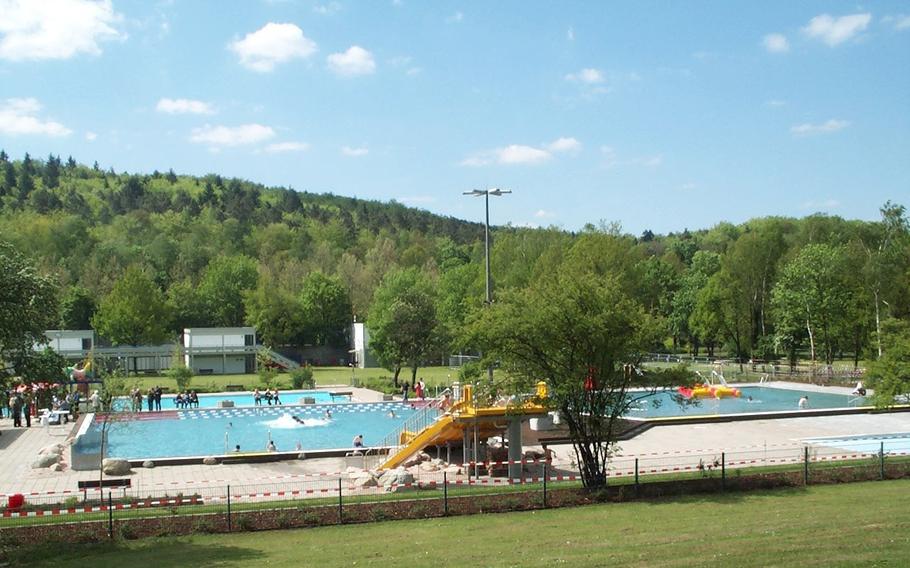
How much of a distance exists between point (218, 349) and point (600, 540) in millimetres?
65914

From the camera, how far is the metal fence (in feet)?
59.8

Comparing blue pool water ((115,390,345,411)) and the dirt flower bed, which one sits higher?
the dirt flower bed

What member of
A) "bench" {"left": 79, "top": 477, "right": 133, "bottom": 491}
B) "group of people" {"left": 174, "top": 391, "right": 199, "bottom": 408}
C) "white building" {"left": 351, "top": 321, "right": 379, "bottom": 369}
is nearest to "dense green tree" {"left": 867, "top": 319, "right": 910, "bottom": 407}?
"bench" {"left": 79, "top": 477, "right": 133, "bottom": 491}

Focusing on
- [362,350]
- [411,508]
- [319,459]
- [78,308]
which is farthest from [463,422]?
[78,308]

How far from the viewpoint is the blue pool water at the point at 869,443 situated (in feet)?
92.9

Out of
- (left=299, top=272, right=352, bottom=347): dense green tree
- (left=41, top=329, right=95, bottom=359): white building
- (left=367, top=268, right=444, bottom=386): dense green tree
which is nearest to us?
(left=367, top=268, right=444, bottom=386): dense green tree

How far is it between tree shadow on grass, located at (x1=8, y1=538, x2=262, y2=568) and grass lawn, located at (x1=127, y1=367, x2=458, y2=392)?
40.4 meters

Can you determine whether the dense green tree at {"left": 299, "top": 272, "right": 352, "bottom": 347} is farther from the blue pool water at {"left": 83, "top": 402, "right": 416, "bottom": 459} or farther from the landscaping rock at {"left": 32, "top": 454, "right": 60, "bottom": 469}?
the landscaping rock at {"left": 32, "top": 454, "right": 60, "bottom": 469}

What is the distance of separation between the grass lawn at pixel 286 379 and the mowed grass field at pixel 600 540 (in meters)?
38.5

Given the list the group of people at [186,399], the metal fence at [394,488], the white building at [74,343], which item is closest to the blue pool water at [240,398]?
the group of people at [186,399]

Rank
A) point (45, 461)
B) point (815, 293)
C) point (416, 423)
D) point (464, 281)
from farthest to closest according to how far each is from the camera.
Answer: point (464, 281), point (815, 293), point (416, 423), point (45, 461)

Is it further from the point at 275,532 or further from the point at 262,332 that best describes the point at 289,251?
the point at 275,532

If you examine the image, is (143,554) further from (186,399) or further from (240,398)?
(240,398)

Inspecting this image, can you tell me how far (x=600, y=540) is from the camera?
48.9ft
